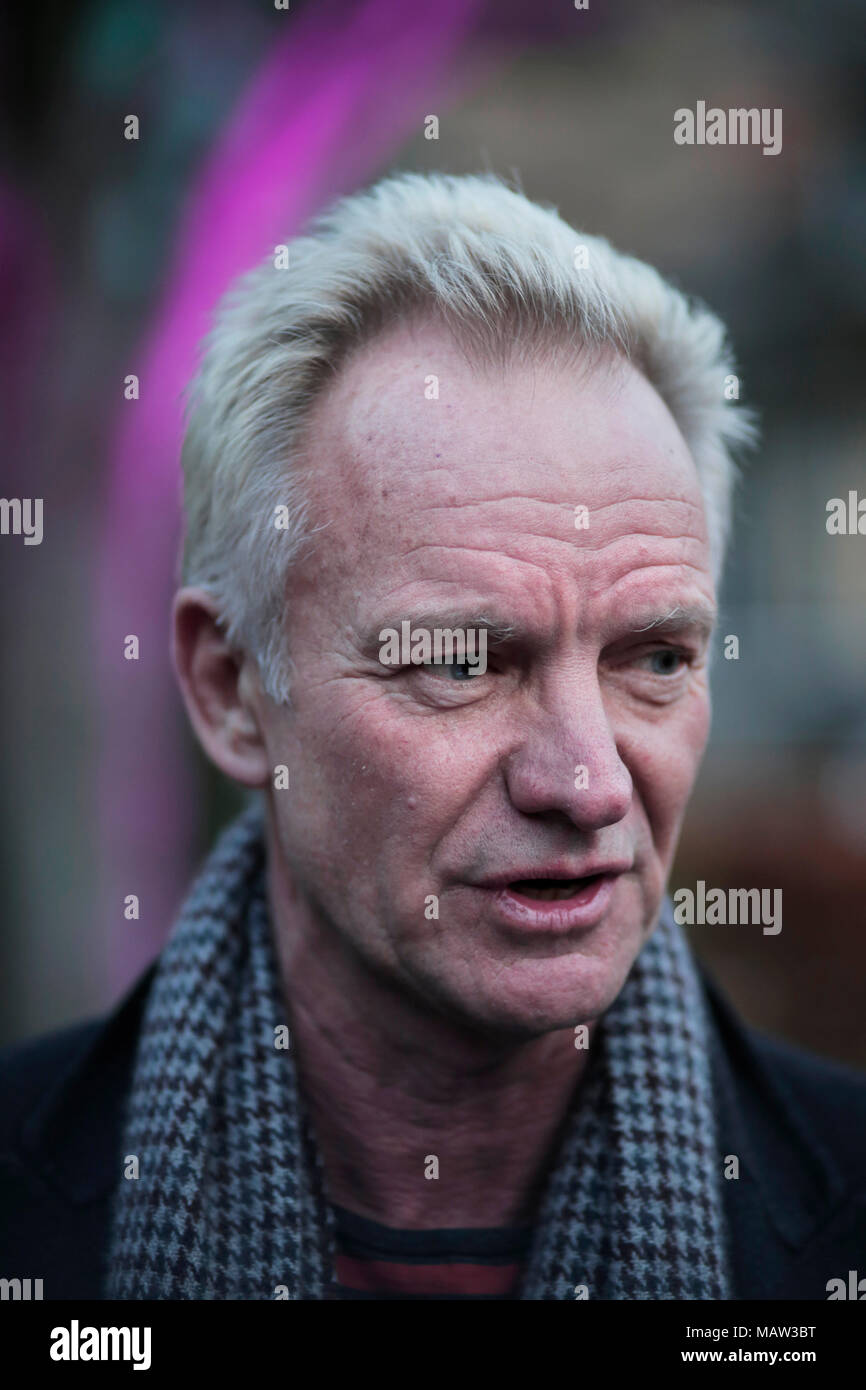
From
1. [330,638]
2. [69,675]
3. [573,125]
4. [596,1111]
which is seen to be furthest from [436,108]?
[596,1111]

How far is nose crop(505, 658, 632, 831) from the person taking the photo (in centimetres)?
148

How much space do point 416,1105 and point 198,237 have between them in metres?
3.09

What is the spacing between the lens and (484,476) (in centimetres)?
155

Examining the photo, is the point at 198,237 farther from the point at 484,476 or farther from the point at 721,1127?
the point at 721,1127

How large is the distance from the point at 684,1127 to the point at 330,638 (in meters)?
0.97

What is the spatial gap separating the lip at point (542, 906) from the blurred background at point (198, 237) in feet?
8.23

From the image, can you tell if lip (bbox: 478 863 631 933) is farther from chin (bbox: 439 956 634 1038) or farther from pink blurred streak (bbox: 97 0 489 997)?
pink blurred streak (bbox: 97 0 489 997)

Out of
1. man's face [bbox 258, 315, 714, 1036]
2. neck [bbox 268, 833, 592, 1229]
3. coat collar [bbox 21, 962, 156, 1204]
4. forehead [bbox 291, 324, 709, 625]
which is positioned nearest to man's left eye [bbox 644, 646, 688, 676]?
man's face [bbox 258, 315, 714, 1036]

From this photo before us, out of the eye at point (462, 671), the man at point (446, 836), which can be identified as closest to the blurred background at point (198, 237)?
the man at point (446, 836)

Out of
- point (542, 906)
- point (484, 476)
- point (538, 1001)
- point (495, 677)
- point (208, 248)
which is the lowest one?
point (538, 1001)

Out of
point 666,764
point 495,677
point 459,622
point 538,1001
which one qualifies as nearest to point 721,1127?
point 538,1001

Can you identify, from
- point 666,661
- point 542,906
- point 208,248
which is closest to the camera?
Result: point 542,906

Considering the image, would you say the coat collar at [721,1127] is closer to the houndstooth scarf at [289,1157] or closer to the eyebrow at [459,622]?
the houndstooth scarf at [289,1157]
